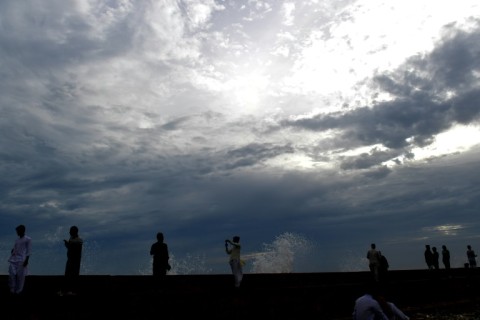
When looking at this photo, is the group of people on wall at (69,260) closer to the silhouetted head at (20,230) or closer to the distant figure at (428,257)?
the silhouetted head at (20,230)

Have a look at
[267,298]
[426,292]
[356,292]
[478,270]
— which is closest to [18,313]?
[267,298]

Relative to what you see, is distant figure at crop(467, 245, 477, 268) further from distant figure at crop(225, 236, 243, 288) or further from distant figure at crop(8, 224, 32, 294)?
distant figure at crop(8, 224, 32, 294)

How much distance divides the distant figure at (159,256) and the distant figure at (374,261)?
9244 millimetres

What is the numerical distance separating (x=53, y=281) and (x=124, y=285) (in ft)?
6.59

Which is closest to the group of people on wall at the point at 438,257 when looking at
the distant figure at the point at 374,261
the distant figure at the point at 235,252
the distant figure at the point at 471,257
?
the distant figure at the point at 471,257

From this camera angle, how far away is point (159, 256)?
39.5ft

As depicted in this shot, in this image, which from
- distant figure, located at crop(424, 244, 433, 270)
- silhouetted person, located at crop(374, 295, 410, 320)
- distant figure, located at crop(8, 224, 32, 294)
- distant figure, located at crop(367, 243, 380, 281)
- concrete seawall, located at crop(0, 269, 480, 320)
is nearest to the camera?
silhouetted person, located at crop(374, 295, 410, 320)

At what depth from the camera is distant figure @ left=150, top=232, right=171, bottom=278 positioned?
39.4ft

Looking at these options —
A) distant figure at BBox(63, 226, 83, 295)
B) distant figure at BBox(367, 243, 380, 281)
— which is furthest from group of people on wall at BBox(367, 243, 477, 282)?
distant figure at BBox(63, 226, 83, 295)

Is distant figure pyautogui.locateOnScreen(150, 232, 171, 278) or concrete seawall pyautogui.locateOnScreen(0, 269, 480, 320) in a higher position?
distant figure pyautogui.locateOnScreen(150, 232, 171, 278)

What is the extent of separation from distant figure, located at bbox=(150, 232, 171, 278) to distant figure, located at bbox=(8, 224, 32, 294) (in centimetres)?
328

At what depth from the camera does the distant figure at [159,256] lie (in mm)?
12016

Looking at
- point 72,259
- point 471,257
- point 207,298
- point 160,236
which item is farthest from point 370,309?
point 471,257

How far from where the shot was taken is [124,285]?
1292 cm
